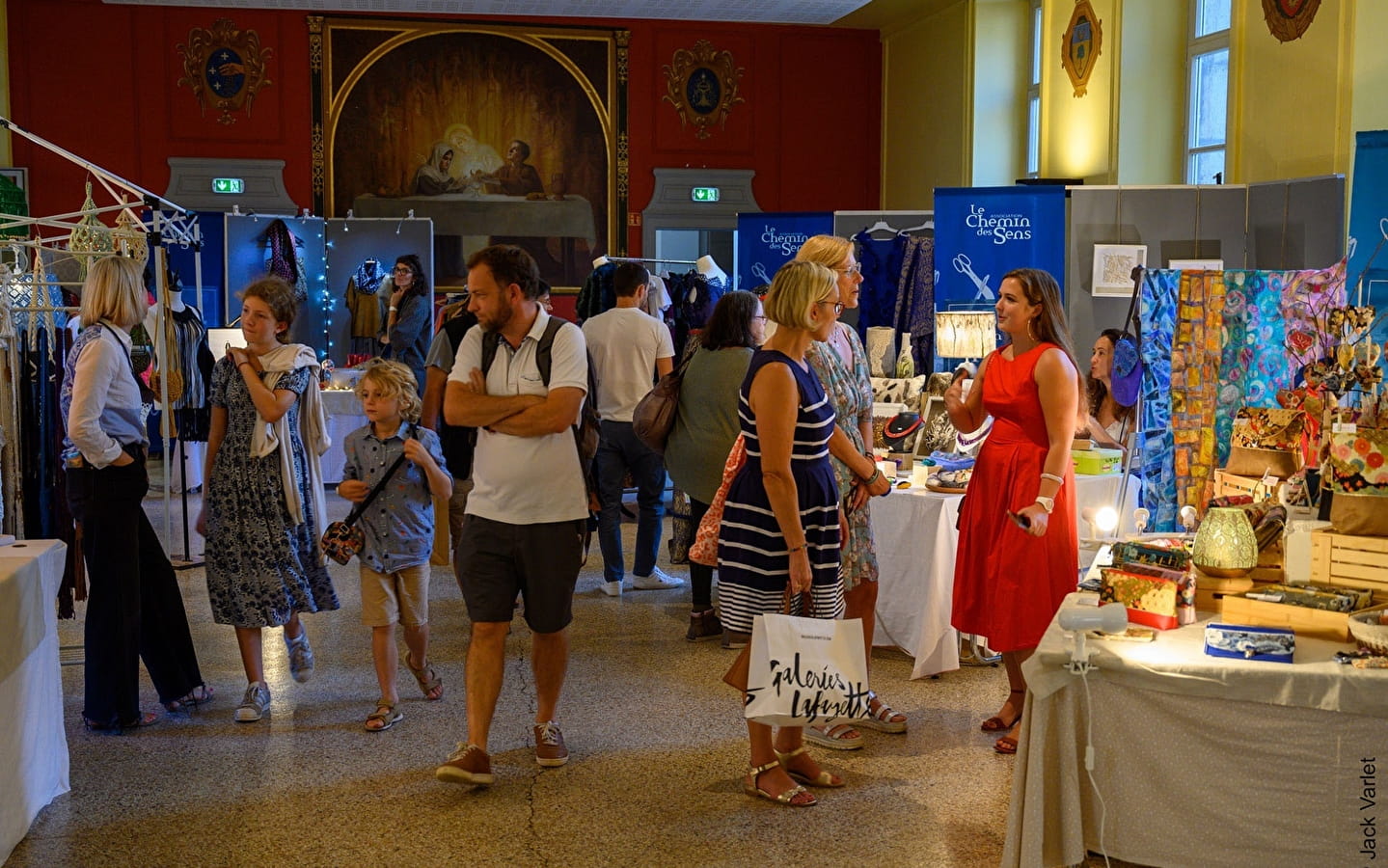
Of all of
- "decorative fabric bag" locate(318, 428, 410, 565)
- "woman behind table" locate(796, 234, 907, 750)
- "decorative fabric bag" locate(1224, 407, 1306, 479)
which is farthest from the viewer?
"decorative fabric bag" locate(318, 428, 410, 565)

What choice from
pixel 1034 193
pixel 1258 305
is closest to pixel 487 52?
pixel 1034 193

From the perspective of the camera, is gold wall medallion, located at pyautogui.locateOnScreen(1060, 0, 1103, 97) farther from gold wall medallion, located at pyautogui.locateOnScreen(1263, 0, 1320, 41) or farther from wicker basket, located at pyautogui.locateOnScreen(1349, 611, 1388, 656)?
wicker basket, located at pyautogui.locateOnScreen(1349, 611, 1388, 656)

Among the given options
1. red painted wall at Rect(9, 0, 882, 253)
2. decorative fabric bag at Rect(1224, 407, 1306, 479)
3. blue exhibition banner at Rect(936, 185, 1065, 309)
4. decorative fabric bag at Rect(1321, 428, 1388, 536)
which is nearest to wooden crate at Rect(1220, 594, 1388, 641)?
decorative fabric bag at Rect(1321, 428, 1388, 536)

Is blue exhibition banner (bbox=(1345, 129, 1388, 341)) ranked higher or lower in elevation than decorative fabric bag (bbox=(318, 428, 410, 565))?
higher

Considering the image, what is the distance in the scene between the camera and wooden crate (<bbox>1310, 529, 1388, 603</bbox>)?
2963 mm

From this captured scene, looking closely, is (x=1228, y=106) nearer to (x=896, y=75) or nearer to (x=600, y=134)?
(x=896, y=75)

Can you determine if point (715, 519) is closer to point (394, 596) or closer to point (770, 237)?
point (394, 596)

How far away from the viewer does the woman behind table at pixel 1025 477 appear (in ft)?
12.7

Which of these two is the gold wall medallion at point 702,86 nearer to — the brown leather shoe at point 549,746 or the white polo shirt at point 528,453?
the white polo shirt at point 528,453

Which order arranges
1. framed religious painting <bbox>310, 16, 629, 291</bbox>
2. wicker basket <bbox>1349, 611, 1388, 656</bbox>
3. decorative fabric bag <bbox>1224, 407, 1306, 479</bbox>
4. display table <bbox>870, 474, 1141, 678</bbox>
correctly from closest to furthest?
wicker basket <bbox>1349, 611, 1388, 656</bbox>
decorative fabric bag <bbox>1224, 407, 1306, 479</bbox>
display table <bbox>870, 474, 1141, 678</bbox>
framed religious painting <bbox>310, 16, 629, 291</bbox>

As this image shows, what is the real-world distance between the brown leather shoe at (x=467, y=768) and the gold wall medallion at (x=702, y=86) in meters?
11.3

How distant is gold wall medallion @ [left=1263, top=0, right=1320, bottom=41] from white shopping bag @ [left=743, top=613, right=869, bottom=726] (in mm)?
5767

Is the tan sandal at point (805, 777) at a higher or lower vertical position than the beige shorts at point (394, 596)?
lower

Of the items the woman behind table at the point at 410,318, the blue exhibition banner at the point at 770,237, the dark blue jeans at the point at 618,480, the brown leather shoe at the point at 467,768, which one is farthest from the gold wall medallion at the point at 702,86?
the brown leather shoe at the point at 467,768
